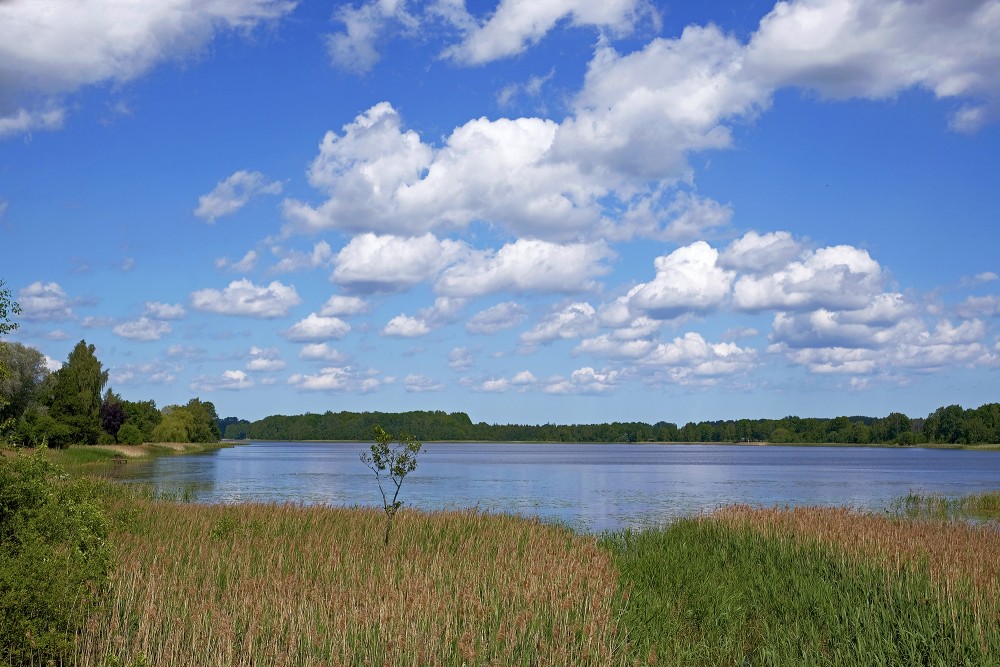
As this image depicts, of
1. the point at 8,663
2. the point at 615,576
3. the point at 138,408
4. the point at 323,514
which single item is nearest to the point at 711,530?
the point at 615,576

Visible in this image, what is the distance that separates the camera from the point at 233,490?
1949 inches

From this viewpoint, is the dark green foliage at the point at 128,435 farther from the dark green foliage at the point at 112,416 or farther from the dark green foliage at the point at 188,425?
the dark green foliage at the point at 188,425

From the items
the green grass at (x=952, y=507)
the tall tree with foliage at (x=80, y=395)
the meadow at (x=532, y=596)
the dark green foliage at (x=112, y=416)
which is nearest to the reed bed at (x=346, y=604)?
the meadow at (x=532, y=596)

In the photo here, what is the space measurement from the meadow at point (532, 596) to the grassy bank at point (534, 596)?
47 millimetres

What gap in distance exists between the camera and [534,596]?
11.3 meters

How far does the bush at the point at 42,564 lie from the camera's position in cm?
965

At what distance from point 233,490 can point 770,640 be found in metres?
42.1

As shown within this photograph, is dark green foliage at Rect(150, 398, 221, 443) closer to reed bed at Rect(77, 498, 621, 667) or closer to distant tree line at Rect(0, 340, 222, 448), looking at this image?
distant tree line at Rect(0, 340, 222, 448)

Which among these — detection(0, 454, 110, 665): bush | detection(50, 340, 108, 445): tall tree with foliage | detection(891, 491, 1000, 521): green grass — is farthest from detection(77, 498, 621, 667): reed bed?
detection(50, 340, 108, 445): tall tree with foliage

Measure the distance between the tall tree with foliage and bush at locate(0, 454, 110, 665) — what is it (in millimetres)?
77457

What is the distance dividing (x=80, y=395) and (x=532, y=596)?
82.4 metres

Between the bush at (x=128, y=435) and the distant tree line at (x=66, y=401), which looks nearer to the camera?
the distant tree line at (x=66, y=401)

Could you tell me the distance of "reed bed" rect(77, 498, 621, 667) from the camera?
31.3ft

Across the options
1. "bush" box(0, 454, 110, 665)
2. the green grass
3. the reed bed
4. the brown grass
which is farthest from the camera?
the green grass
